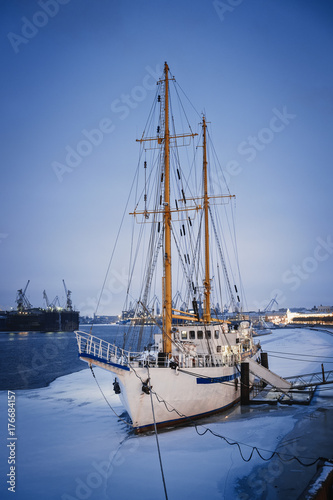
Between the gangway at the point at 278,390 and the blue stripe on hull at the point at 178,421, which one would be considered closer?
the blue stripe on hull at the point at 178,421

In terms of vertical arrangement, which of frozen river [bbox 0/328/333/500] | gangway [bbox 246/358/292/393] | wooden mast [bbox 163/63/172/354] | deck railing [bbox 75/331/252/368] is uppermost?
wooden mast [bbox 163/63/172/354]

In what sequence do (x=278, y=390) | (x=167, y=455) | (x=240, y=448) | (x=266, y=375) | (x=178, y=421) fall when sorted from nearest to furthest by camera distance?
(x=167, y=455) → (x=240, y=448) → (x=178, y=421) → (x=266, y=375) → (x=278, y=390)

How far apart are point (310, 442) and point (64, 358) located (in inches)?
2282

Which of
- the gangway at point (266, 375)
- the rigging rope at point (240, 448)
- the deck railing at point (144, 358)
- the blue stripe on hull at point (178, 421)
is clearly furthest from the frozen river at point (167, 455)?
the deck railing at point (144, 358)

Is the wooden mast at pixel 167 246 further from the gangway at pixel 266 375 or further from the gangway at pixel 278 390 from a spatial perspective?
the gangway at pixel 266 375

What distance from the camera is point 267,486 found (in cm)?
1079

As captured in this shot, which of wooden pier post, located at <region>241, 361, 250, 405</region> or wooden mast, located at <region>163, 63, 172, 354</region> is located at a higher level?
wooden mast, located at <region>163, 63, 172, 354</region>

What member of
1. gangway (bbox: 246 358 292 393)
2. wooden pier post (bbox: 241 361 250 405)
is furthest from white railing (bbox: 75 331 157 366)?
gangway (bbox: 246 358 292 393)

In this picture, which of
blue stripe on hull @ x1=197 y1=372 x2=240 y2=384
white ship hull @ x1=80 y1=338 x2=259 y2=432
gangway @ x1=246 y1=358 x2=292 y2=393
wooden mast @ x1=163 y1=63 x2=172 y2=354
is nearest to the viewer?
white ship hull @ x1=80 y1=338 x2=259 y2=432

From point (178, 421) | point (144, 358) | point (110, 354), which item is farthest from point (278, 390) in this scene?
point (110, 354)

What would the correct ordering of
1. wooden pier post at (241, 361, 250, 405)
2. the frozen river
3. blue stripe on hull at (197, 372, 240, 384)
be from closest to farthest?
the frozen river → blue stripe on hull at (197, 372, 240, 384) → wooden pier post at (241, 361, 250, 405)

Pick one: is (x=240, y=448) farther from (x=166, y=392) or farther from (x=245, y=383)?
(x=245, y=383)

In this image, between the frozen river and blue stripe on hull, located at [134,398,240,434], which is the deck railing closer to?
blue stripe on hull, located at [134,398,240,434]

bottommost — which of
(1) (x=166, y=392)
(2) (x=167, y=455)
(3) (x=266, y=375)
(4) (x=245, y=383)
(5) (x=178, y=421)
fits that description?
(2) (x=167, y=455)
